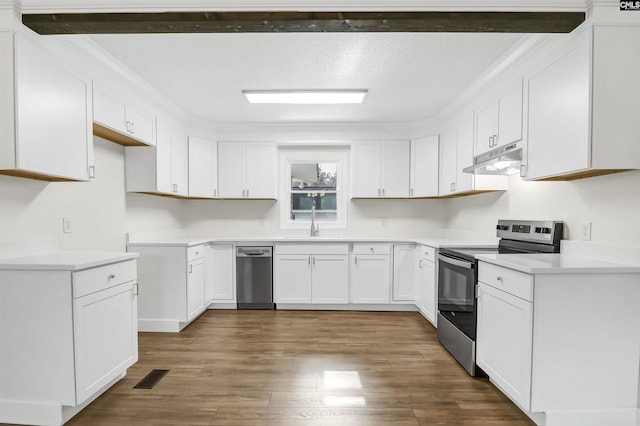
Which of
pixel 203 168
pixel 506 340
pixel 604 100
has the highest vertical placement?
pixel 604 100

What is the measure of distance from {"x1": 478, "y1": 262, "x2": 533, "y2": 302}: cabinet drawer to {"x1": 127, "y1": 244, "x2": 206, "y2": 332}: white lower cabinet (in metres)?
2.78

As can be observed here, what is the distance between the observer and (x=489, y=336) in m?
2.11

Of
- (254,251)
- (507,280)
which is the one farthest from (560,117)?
(254,251)

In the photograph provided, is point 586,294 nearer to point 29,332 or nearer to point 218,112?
point 29,332

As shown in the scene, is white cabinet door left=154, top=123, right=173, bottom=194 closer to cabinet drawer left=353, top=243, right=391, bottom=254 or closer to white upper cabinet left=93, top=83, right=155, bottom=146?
white upper cabinet left=93, top=83, right=155, bottom=146

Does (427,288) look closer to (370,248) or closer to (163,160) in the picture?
(370,248)

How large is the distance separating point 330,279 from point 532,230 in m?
2.25

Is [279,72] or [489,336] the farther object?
[279,72]

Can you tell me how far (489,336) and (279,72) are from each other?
2612 mm

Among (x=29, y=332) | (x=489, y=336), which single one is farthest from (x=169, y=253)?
(x=489, y=336)

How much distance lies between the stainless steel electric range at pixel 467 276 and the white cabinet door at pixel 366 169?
152 cm

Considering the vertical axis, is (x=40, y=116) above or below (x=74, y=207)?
above

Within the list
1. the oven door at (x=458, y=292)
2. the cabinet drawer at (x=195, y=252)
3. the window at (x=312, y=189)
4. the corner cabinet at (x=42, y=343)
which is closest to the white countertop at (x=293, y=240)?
the cabinet drawer at (x=195, y=252)

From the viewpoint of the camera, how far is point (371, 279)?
3928 millimetres
